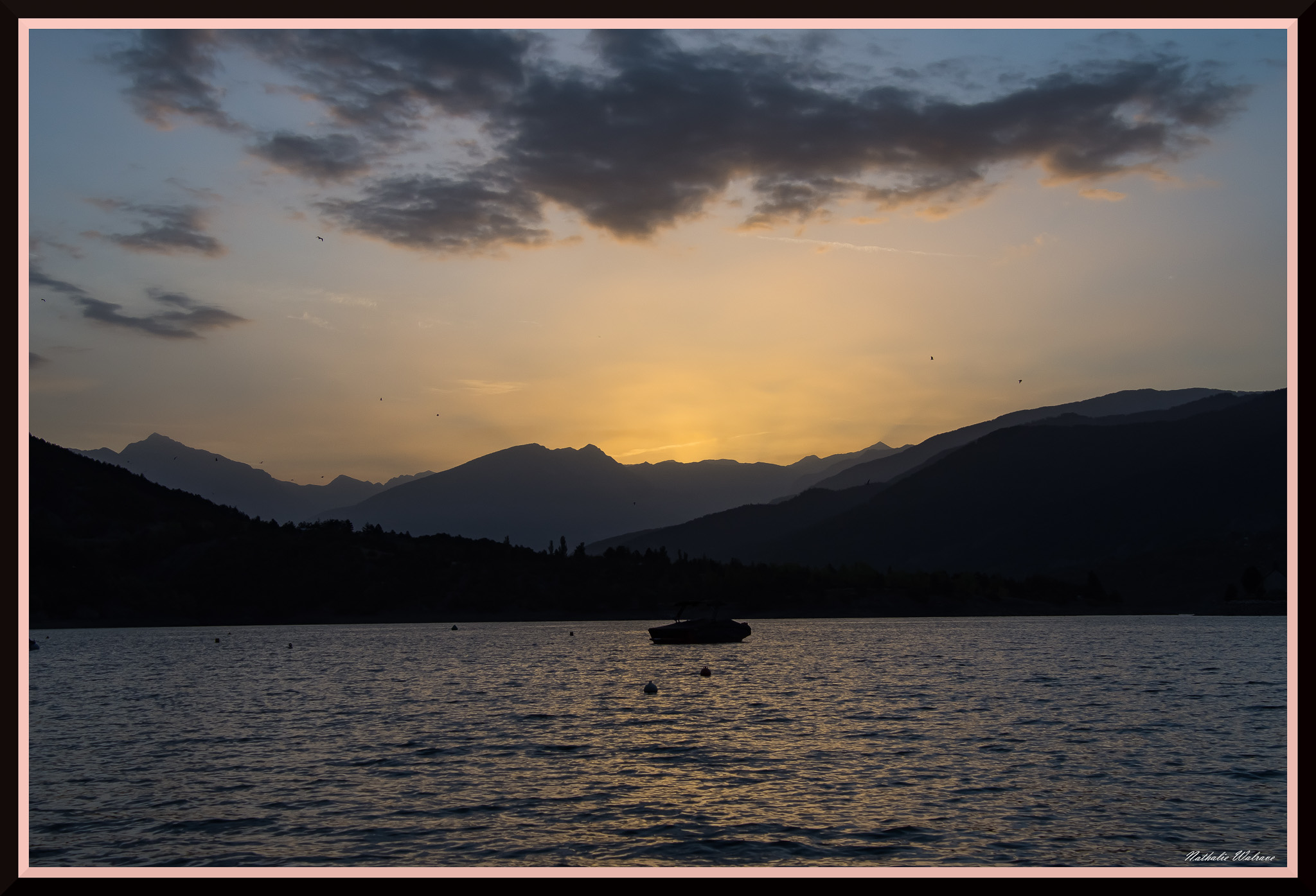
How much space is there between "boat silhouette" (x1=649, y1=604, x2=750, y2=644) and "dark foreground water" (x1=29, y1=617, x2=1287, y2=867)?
201ft

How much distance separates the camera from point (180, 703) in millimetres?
78062

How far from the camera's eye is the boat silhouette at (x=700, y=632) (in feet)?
525

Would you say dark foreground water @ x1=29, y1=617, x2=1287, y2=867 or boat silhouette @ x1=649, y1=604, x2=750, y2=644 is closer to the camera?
dark foreground water @ x1=29, y1=617, x2=1287, y2=867

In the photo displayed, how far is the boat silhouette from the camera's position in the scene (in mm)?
160000

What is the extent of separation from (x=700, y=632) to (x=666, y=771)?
121058 millimetres

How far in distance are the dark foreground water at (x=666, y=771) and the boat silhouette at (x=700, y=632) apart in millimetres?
61390

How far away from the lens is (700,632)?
163 m

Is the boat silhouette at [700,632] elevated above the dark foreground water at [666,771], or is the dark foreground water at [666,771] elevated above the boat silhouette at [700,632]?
the dark foreground water at [666,771]

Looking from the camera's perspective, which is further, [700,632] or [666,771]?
[700,632]

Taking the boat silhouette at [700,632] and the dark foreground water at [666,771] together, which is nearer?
the dark foreground water at [666,771]
